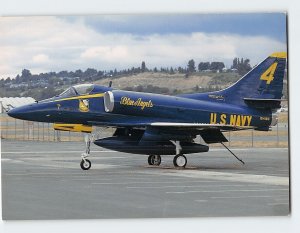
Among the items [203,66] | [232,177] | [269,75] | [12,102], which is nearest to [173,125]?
[232,177]

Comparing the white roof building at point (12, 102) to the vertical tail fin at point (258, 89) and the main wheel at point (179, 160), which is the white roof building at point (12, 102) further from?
the vertical tail fin at point (258, 89)

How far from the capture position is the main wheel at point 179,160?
→ 67.3ft

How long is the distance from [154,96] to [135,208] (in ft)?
19.1

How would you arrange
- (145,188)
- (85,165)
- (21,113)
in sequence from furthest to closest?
(85,165) → (21,113) → (145,188)

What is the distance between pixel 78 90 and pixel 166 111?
2.13 metres

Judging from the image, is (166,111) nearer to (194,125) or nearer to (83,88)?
(194,125)

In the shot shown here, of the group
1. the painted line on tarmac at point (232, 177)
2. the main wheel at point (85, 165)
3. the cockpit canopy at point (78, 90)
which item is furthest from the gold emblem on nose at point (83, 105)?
the painted line on tarmac at point (232, 177)

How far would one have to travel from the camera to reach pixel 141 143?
67.1 feet

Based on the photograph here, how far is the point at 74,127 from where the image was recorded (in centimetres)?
2025

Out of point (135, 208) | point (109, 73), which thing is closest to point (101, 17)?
point (109, 73)

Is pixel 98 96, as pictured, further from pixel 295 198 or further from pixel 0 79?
pixel 295 198

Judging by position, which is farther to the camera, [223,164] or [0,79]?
[223,164]

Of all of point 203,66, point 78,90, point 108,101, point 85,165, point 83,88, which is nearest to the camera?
point 203,66

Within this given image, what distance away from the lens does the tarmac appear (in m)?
13.9
